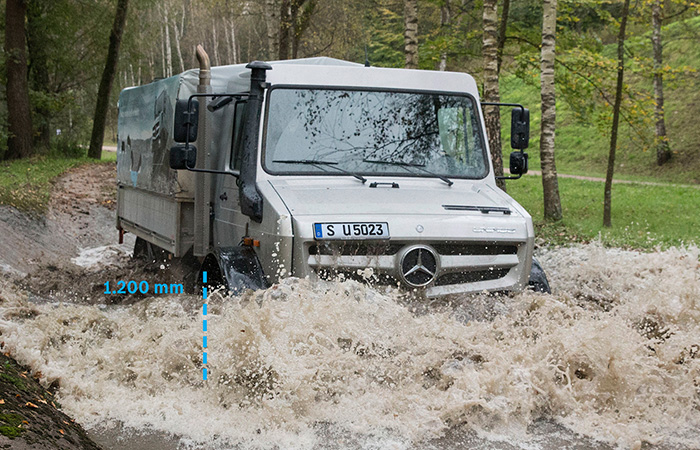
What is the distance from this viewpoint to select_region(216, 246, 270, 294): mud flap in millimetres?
6555

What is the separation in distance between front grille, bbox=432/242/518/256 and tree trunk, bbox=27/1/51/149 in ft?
84.1

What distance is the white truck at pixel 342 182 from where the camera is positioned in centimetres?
635

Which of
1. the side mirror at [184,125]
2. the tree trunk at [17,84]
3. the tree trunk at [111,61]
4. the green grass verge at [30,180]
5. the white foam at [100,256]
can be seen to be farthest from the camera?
the tree trunk at [111,61]

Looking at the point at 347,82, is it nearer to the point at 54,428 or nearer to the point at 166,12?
the point at 54,428

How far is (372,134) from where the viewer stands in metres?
7.48

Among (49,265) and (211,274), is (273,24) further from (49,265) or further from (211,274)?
(211,274)

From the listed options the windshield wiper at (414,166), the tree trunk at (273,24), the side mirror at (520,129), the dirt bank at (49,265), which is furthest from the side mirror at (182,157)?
the tree trunk at (273,24)

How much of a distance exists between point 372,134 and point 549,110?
1153cm

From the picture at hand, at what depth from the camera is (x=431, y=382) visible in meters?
5.97

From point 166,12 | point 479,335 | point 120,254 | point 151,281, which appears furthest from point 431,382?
point 166,12

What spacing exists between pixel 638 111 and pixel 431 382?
14.7 metres

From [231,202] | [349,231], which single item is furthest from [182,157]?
[349,231]

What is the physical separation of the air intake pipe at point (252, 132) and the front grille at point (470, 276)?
5.60ft

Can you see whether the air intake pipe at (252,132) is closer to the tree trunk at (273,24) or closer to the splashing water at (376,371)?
the splashing water at (376,371)
